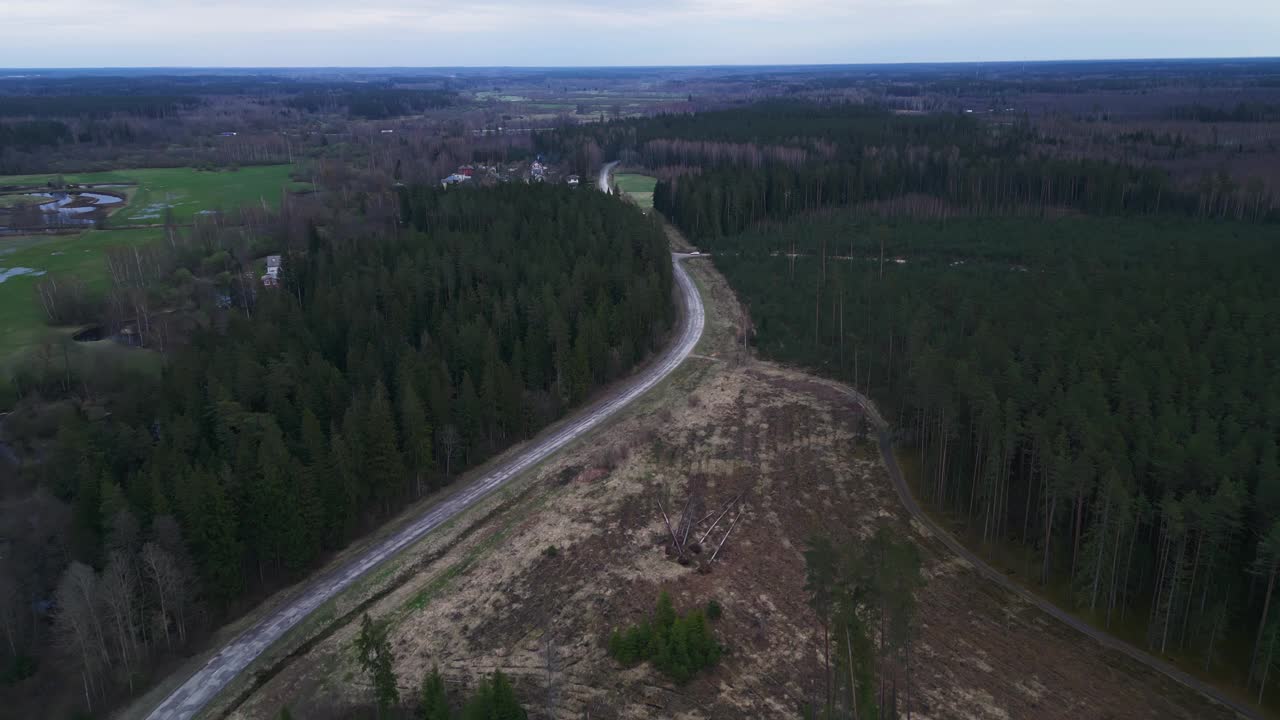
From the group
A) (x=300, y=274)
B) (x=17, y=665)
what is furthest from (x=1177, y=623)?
(x=300, y=274)

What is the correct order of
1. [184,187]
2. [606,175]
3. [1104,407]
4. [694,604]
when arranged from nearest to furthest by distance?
1. [694,604]
2. [1104,407]
3. [184,187]
4. [606,175]

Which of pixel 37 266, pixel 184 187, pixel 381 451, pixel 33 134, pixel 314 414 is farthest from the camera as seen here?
pixel 33 134

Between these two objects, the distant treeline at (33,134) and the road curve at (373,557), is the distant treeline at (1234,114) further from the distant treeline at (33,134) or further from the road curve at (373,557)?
the distant treeline at (33,134)

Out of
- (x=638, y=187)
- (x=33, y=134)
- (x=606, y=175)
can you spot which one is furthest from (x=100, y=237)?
(x=33, y=134)

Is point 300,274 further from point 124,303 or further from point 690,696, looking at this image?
point 690,696

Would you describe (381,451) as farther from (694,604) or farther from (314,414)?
(694,604)

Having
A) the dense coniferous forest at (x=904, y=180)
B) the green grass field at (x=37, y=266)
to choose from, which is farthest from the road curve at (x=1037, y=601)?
the green grass field at (x=37, y=266)
